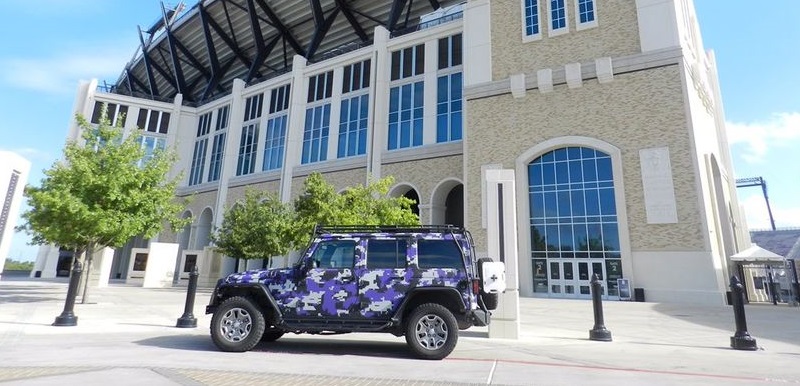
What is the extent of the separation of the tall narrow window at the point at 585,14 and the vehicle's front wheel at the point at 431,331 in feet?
73.4

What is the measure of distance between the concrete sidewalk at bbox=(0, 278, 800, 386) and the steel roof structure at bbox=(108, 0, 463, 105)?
27788 mm

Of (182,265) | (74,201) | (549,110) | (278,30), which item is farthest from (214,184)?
(549,110)

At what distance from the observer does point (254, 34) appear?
4050cm

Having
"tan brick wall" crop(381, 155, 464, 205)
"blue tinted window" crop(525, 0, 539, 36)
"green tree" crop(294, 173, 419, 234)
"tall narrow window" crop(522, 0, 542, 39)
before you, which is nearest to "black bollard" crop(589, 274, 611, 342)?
"green tree" crop(294, 173, 419, 234)

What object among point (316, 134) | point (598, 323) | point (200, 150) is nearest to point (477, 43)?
point (316, 134)

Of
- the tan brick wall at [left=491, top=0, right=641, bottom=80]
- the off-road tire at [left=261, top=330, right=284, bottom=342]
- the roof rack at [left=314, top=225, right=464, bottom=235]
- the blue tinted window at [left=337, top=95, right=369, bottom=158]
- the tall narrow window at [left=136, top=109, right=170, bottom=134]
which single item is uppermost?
the tall narrow window at [left=136, top=109, right=170, bottom=134]

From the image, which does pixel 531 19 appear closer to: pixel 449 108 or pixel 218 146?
pixel 449 108

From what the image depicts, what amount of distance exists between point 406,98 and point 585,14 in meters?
12.0

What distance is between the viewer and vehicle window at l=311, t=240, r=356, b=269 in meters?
6.70

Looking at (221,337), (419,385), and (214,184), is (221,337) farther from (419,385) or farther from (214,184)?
(214,184)

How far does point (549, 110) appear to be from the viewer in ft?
75.8

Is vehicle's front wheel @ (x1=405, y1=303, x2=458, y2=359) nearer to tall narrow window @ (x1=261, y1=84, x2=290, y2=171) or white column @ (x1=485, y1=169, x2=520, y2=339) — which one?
white column @ (x1=485, y1=169, x2=520, y2=339)

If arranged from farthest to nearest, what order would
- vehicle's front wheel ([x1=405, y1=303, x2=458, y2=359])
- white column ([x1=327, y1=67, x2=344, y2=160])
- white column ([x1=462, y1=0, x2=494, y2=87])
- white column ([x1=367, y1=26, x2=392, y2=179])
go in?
white column ([x1=327, y1=67, x2=344, y2=160]) → white column ([x1=367, y1=26, x2=392, y2=179]) → white column ([x1=462, y1=0, x2=494, y2=87]) → vehicle's front wheel ([x1=405, y1=303, x2=458, y2=359])

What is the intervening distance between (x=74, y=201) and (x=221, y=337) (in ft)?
34.4
